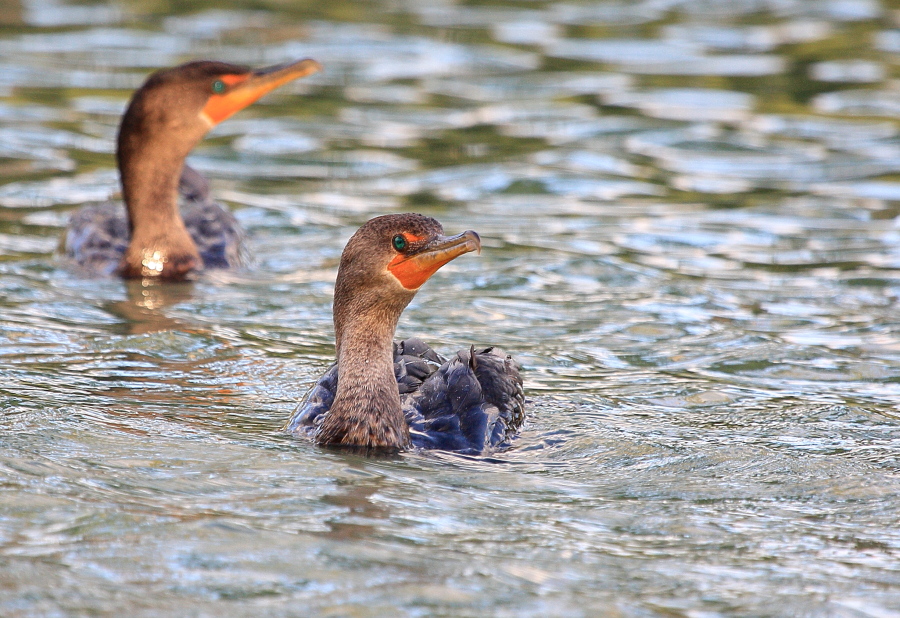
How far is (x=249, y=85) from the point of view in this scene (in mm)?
8836

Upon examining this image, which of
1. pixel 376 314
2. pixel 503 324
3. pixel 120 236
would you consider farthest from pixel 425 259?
pixel 120 236

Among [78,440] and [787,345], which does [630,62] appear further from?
[78,440]

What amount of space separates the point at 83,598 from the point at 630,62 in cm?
1214

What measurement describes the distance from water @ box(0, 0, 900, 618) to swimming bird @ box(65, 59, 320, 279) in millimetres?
248

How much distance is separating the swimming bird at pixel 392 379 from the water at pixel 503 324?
0.54 ft

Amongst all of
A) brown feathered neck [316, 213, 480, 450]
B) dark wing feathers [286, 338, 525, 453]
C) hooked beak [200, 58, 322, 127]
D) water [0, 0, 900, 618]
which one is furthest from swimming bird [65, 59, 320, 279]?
brown feathered neck [316, 213, 480, 450]

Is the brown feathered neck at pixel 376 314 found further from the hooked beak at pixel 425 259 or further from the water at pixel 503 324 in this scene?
the water at pixel 503 324

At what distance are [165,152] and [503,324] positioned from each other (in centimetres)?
262

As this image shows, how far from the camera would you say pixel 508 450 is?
5719 millimetres

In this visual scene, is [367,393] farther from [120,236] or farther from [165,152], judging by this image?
[120,236]

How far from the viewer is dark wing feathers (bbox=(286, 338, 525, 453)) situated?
5.72 meters

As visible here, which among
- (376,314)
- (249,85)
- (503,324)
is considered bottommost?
(503,324)

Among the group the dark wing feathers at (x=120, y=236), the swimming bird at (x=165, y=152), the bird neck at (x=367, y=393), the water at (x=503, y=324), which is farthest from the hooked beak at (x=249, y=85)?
the bird neck at (x=367, y=393)

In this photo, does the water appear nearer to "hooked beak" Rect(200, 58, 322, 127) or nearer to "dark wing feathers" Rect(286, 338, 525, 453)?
"dark wing feathers" Rect(286, 338, 525, 453)
